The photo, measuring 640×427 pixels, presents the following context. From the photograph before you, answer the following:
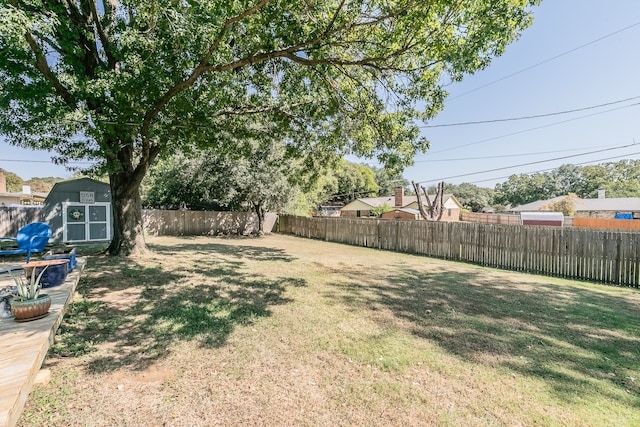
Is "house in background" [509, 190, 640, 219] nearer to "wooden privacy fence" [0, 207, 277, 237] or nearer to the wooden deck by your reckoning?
"wooden privacy fence" [0, 207, 277, 237]

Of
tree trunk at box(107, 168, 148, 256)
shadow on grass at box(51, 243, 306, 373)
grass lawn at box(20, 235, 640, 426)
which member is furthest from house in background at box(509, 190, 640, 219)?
tree trunk at box(107, 168, 148, 256)

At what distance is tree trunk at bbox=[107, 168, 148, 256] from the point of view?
8125 millimetres

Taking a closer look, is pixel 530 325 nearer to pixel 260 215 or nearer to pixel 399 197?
pixel 260 215

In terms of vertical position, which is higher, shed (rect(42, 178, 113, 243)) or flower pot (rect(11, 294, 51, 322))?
shed (rect(42, 178, 113, 243))

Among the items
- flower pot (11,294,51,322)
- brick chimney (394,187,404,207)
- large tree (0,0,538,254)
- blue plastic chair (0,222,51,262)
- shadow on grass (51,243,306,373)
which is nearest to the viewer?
flower pot (11,294,51,322)

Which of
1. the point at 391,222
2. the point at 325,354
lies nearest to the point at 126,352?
the point at 325,354

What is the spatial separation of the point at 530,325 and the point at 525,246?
5.25 m

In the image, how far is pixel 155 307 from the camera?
4.46 metres

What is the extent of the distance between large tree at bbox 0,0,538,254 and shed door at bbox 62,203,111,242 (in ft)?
15.4

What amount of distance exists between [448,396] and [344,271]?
5.21m

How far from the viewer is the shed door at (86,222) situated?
1153 centimetres

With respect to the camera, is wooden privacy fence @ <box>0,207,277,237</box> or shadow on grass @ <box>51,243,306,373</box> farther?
wooden privacy fence @ <box>0,207,277,237</box>

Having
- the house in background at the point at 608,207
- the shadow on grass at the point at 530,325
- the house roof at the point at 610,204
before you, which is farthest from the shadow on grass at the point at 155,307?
the house roof at the point at 610,204

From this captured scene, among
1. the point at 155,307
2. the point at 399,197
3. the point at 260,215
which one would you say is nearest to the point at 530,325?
the point at 155,307
